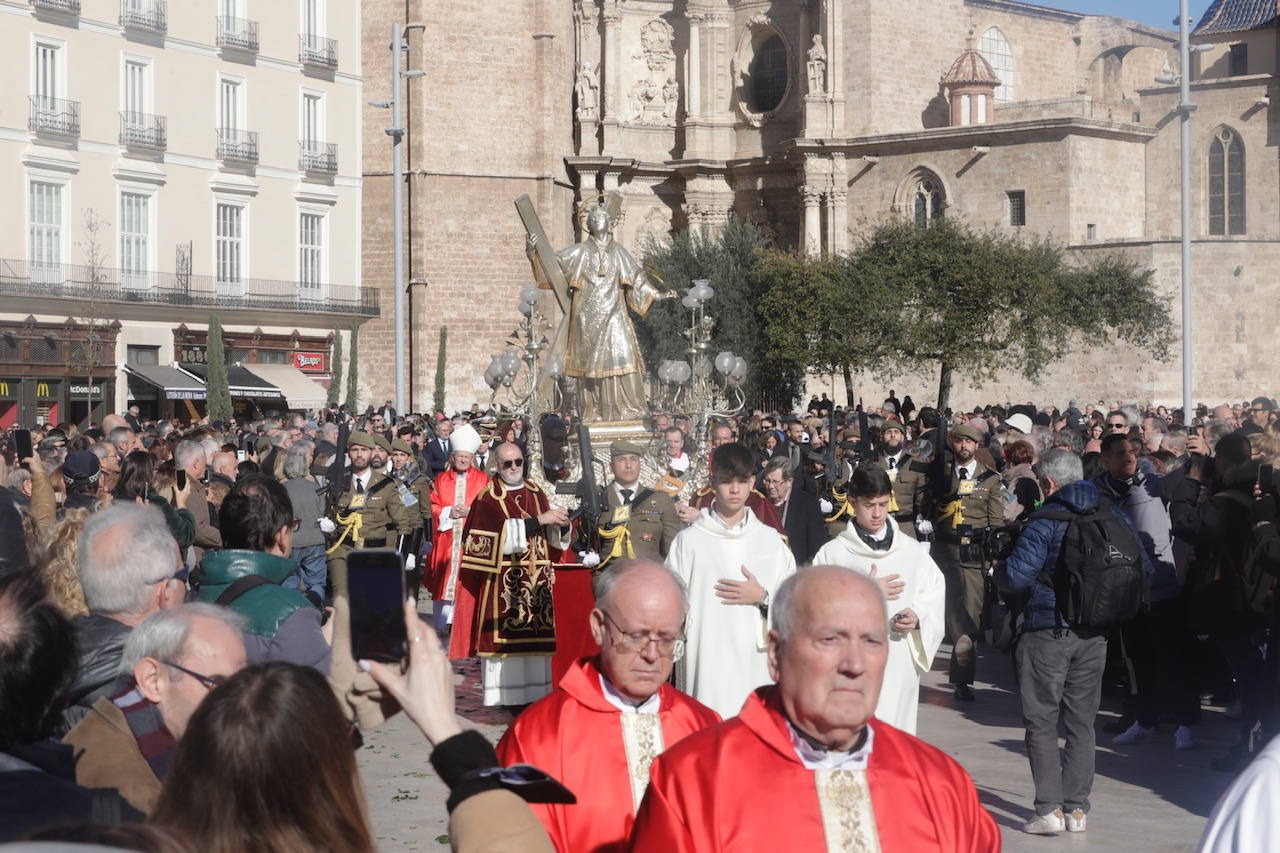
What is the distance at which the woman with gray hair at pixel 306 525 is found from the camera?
41.0 feet

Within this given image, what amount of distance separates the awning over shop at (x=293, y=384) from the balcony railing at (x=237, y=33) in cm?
754

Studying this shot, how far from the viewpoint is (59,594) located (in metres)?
5.82

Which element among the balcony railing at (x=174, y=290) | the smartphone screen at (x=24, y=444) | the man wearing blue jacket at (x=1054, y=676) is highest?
the balcony railing at (x=174, y=290)

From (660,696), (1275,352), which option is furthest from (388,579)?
A: (1275,352)

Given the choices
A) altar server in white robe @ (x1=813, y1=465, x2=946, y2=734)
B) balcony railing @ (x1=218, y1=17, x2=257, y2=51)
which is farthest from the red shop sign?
altar server in white robe @ (x1=813, y1=465, x2=946, y2=734)

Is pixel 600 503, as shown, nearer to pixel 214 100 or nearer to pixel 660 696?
pixel 660 696

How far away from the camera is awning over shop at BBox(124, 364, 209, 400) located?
36.8 meters

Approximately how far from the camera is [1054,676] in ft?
25.5

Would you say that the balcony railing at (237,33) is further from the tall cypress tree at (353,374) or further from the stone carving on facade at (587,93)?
the stone carving on facade at (587,93)

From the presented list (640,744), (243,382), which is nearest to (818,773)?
(640,744)

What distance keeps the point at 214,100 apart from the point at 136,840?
39512 mm

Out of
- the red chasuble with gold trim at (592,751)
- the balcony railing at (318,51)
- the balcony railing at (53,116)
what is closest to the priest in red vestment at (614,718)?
the red chasuble with gold trim at (592,751)

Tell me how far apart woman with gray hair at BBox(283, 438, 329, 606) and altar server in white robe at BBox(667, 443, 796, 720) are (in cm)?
574

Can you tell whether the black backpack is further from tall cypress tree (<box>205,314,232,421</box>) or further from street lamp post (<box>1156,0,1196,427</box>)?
tall cypress tree (<box>205,314,232,421</box>)
